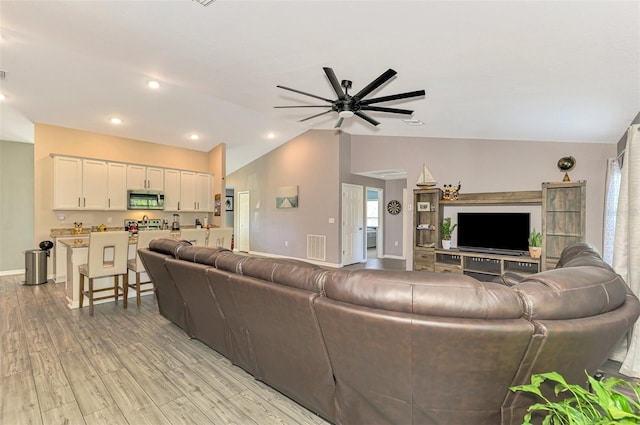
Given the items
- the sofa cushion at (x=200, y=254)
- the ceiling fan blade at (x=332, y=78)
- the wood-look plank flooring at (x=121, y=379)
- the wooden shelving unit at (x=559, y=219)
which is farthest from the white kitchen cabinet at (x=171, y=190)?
the wooden shelving unit at (x=559, y=219)

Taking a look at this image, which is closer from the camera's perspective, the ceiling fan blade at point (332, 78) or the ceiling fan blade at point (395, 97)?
the ceiling fan blade at point (332, 78)

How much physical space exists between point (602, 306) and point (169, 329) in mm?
3606

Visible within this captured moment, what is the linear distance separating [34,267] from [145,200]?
7.06ft

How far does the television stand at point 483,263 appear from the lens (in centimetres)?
455

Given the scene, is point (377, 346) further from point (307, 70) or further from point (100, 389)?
point (307, 70)

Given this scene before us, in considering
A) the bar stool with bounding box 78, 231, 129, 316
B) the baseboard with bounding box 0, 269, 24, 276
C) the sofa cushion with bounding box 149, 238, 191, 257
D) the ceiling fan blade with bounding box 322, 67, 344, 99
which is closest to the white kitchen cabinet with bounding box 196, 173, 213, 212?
the bar stool with bounding box 78, 231, 129, 316

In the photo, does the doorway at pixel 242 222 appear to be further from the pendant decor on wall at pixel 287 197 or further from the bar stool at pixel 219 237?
the bar stool at pixel 219 237

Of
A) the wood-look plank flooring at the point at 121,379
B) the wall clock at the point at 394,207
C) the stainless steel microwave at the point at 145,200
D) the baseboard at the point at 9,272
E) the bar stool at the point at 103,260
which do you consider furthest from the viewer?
the wall clock at the point at 394,207

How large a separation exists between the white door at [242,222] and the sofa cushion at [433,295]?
8.55 metres

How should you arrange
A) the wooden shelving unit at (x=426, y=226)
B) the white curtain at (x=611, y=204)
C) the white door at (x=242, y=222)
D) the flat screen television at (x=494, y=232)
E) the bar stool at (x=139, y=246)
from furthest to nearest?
1. the white door at (x=242, y=222)
2. the wooden shelving unit at (x=426, y=226)
3. the flat screen television at (x=494, y=232)
4. the bar stool at (x=139, y=246)
5. the white curtain at (x=611, y=204)

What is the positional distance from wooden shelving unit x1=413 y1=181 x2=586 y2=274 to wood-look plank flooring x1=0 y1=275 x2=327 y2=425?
13.5 ft

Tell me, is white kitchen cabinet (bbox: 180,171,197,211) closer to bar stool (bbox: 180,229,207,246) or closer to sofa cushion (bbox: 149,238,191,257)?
bar stool (bbox: 180,229,207,246)

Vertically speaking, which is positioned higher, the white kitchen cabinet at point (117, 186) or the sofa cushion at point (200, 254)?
the white kitchen cabinet at point (117, 186)

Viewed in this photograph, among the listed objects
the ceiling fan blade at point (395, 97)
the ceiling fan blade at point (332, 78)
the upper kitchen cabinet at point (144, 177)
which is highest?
the ceiling fan blade at point (332, 78)
